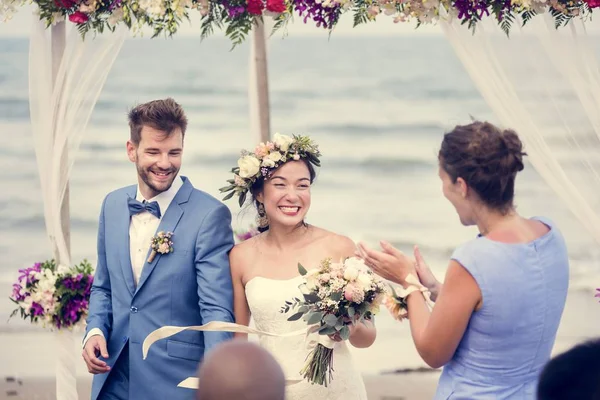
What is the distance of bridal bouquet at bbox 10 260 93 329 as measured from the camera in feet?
18.0

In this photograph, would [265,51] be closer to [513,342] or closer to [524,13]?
[524,13]

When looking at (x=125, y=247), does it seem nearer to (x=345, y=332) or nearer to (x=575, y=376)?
(x=345, y=332)

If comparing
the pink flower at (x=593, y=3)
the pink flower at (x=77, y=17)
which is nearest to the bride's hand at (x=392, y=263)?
the pink flower at (x=593, y=3)

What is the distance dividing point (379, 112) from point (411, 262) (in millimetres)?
13661

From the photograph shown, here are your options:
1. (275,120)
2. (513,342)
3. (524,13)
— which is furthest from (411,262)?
(275,120)

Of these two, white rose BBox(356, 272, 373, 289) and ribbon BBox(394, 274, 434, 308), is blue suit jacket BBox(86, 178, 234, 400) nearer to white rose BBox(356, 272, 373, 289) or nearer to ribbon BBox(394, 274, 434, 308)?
white rose BBox(356, 272, 373, 289)

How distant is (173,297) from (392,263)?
4.28ft

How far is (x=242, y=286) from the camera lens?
186 inches

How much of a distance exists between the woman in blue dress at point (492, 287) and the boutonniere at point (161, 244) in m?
1.43

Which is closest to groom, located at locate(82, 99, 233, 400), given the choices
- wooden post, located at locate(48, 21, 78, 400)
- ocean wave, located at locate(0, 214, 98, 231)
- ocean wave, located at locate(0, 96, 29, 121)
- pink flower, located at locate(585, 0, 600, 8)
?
wooden post, located at locate(48, 21, 78, 400)

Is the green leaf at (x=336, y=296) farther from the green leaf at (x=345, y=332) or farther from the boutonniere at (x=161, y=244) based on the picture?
the boutonniere at (x=161, y=244)

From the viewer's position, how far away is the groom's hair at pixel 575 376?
1.97m

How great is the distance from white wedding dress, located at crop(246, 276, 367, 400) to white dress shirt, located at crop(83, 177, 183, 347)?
0.51 metres

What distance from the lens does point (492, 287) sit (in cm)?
337
